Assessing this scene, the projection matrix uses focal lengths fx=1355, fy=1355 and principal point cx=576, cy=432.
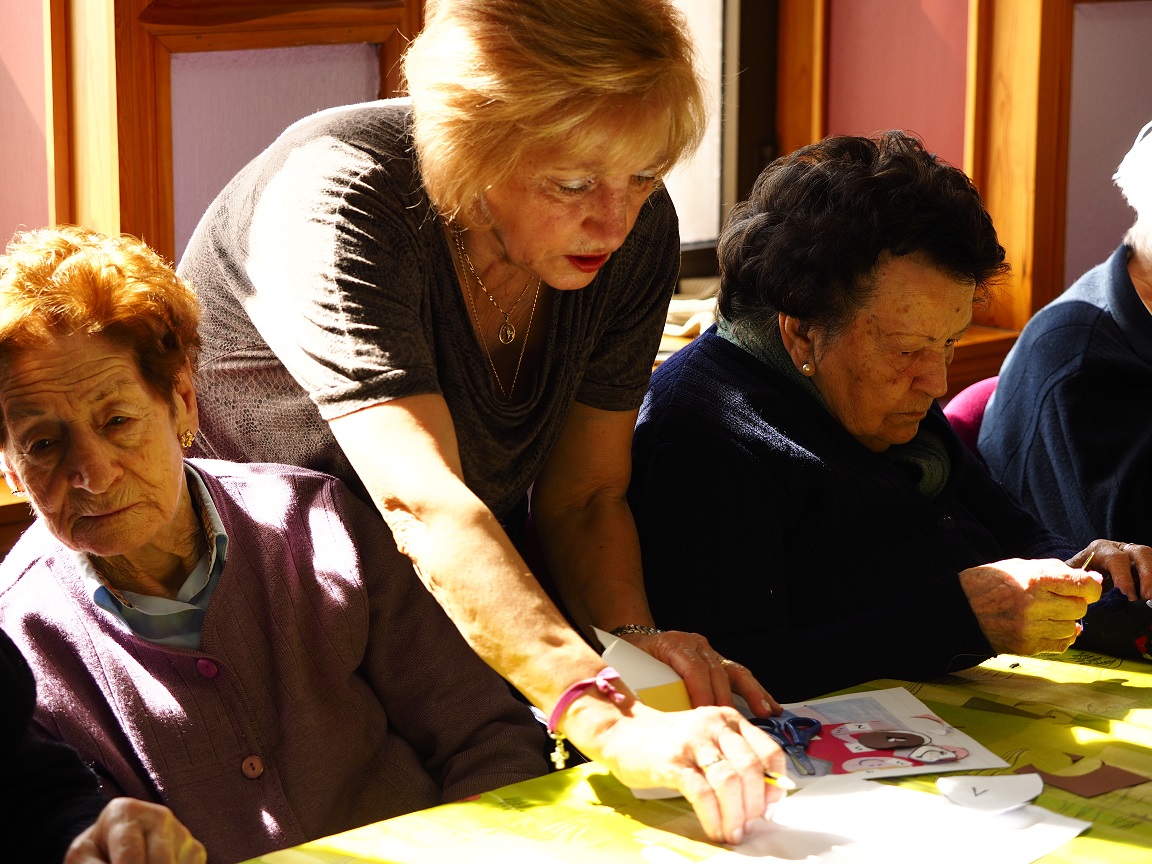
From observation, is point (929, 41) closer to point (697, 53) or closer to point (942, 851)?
point (697, 53)

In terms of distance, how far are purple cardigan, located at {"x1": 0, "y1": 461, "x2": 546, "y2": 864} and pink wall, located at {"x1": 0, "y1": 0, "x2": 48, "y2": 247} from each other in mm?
1106

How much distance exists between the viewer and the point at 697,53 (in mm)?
1613

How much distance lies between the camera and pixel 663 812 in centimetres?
134

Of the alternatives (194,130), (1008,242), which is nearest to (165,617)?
(194,130)

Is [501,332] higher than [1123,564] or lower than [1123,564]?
higher

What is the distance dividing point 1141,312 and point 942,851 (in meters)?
1.61

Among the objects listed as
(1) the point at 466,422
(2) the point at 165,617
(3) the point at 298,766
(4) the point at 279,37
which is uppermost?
(4) the point at 279,37

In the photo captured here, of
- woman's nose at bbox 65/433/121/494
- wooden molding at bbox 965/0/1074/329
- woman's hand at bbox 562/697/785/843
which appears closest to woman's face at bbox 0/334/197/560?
woman's nose at bbox 65/433/121/494

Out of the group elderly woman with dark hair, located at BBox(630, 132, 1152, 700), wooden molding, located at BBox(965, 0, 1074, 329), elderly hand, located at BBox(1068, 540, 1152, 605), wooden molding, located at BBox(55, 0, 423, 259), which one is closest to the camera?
elderly woman with dark hair, located at BBox(630, 132, 1152, 700)

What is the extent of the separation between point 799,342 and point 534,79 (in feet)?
2.56

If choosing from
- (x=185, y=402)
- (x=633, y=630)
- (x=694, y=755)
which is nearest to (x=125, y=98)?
(x=185, y=402)

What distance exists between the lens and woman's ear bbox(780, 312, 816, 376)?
2066mm

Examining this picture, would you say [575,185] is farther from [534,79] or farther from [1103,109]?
[1103,109]

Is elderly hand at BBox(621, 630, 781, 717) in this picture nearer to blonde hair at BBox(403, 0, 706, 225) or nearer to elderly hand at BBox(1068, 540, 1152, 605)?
blonde hair at BBox(403, 0, 706, 225)
